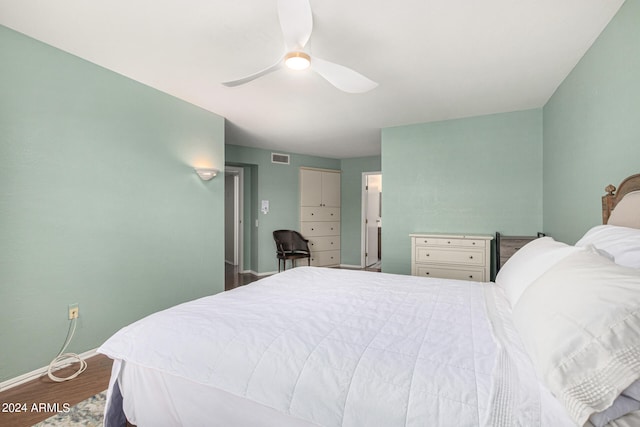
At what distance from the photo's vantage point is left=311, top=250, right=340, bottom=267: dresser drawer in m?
5.99

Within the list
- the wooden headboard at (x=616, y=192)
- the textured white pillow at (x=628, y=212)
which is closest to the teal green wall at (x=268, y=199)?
the wooden headboard at (x=616, y=192)

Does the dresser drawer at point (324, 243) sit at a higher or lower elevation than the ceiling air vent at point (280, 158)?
lower

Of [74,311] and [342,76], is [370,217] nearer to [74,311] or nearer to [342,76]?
[342,76]

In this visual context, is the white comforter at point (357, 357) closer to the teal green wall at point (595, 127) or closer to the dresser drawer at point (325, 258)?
the teal green wall at point (595, 127)

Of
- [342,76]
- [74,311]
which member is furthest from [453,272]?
[74,311]

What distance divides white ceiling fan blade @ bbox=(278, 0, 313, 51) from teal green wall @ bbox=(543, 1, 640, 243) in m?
1.74

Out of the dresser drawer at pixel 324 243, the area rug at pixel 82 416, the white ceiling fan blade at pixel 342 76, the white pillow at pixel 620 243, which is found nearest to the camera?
the white pillow at pixel 620 243

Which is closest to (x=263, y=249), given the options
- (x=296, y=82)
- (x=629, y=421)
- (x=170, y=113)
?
(x=170, y=113)

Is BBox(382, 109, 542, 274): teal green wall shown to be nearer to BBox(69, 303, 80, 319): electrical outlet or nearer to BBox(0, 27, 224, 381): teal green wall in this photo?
BBox(0, 27, 224, 381): teal green wall

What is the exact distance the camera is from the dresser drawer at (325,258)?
599cm

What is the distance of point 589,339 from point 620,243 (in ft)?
2.25

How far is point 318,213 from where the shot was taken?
19.9ft

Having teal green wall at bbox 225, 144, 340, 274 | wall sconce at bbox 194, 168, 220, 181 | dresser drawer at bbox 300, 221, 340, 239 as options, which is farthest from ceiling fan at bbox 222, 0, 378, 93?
dresser drawer at bbox 300, 221, 340, 239

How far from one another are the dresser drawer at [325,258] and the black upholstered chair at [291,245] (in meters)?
0.20
